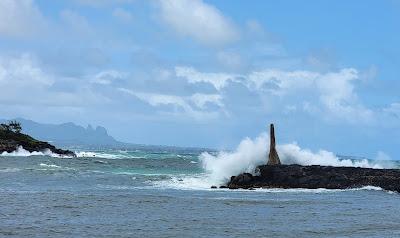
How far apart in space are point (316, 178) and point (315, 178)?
8 centimetres

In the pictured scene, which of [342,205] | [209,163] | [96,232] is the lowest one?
[96,232]

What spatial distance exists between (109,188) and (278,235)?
25.9m

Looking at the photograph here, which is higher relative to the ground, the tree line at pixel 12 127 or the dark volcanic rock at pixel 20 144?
the tree line at pixel 12 127

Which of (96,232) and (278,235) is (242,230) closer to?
(278,235)

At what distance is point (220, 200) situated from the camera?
4003 centimetres

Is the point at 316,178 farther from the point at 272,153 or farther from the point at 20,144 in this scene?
the point at 20,144

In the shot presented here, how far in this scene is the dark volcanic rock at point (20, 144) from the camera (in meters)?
127

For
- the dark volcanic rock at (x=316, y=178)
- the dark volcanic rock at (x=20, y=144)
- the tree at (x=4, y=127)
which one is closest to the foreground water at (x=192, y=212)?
the dark volcanic rock at (x=316, y=178)

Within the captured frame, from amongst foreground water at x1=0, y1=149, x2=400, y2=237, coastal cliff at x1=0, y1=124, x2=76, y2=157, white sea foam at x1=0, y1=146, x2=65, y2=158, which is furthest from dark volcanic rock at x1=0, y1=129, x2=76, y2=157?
foreground water at x1=0, y1=149, x2=400, y2=237

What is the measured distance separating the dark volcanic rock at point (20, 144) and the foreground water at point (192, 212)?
79.4m

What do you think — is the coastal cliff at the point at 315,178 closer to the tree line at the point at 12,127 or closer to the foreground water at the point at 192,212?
the foreground water at the point at 192,212

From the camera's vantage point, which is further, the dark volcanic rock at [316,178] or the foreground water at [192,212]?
the dark volcanic rock at [316,178]

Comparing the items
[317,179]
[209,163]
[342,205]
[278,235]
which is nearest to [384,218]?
[342,205]

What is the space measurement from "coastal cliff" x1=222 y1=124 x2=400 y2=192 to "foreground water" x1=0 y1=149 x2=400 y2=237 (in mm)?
1667
